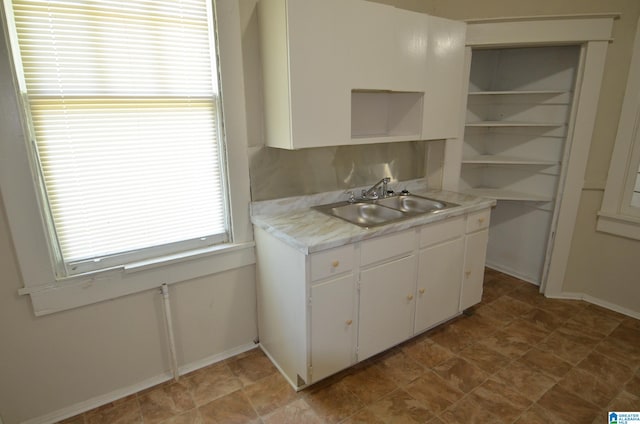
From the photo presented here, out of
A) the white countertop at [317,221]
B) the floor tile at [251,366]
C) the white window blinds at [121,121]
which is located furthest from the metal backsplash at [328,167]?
the floor tile at [251,366]

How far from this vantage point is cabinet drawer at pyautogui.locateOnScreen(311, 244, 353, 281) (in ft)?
6.10

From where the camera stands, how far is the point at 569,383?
2129 mm

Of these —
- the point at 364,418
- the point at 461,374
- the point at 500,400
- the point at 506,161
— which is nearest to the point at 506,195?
the point at 506,161

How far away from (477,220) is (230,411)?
2081mm

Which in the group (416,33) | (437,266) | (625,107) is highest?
(416,33)

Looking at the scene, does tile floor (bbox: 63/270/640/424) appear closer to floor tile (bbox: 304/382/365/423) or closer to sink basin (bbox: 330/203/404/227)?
floor tile (bbox: 304/382/365/423)

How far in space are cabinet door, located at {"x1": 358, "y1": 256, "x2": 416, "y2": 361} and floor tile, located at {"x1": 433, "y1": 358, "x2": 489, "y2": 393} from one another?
0.31 m

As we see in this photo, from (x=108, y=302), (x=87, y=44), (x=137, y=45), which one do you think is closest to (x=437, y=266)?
(x=108, y=302)

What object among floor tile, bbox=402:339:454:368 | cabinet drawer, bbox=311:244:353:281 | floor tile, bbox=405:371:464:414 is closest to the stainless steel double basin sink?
cabinet drawer, bbox=311:244:353:281

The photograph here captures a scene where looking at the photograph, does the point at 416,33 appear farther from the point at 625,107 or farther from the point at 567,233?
the point at 567,233

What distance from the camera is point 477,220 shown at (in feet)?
8.70

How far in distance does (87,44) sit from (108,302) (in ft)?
4.30

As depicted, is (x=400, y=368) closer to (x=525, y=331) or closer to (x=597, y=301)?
(x=525, y=331)

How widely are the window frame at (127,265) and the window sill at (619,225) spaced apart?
2769mm
